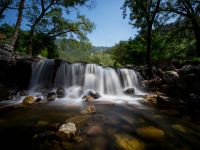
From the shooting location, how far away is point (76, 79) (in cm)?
1232

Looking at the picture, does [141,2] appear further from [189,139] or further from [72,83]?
[189,139]

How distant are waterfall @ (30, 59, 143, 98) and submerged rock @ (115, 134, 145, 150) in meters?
6.54

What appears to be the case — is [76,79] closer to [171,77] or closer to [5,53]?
[5,53]

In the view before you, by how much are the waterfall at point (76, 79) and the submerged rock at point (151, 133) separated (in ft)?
20.6

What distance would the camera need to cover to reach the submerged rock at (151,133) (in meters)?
4.29

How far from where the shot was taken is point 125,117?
6.34m

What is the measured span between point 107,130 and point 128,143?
951mm

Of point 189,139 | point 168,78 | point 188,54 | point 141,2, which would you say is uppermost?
point 141,2

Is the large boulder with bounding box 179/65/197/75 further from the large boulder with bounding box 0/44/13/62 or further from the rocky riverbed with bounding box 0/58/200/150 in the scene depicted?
the large boulder with bounding box 0/44/13/62

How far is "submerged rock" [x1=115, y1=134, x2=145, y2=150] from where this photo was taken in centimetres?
373

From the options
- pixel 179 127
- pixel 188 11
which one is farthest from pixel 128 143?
pixel 188 11

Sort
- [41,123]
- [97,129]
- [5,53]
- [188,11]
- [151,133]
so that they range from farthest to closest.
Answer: [188,11] < [5,53] < [41,123] < [97,129] < [151,133]

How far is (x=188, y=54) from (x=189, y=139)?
55.9ft

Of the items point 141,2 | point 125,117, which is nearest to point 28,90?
point 125,117
